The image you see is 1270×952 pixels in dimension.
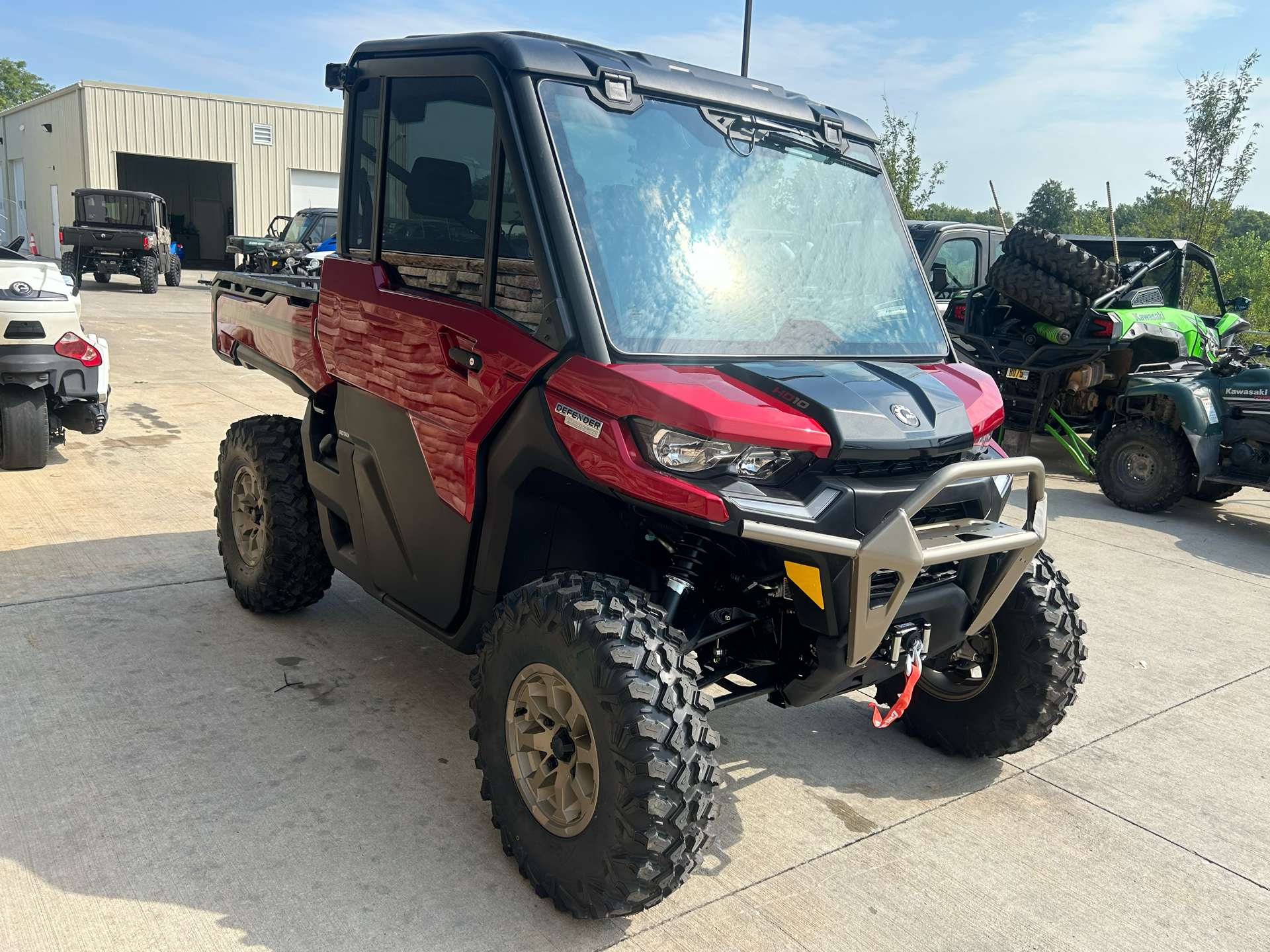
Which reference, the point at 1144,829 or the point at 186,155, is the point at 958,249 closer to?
the point at 1144,829

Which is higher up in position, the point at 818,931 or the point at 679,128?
the point at 679,128

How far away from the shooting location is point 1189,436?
7.60m

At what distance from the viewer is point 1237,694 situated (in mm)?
4582

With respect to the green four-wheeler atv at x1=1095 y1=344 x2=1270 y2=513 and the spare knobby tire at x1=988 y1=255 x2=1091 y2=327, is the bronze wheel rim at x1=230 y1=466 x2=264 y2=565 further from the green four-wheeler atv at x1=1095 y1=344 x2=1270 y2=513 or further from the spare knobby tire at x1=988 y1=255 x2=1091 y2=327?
the green four-wheeler atv at x1=1095 y1=344 x2=1270 y2=513

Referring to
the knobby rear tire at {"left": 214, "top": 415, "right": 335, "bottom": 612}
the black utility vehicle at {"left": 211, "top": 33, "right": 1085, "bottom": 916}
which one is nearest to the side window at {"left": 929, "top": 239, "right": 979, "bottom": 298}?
the black utility vehicle at {"left": 211, "top": 33, "right": 1085, "bottom": 916}

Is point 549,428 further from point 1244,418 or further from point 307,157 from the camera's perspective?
point 307,157

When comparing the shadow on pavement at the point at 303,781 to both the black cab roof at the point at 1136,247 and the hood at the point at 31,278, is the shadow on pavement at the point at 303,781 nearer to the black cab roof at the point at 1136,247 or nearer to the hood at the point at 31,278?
the hood at the point at 31,278

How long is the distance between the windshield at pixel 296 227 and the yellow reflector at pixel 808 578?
2124cm

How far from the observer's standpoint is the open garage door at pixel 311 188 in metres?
34.7

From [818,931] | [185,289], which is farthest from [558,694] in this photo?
[185,289]

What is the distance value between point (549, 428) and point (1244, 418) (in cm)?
668

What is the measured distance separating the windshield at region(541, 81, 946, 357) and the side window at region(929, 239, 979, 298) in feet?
21.8

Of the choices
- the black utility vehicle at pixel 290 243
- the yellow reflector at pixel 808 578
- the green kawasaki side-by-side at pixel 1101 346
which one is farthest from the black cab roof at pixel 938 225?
the black utility vehicle at pixel 290 243

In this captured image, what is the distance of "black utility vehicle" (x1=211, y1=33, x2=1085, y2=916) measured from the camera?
2.56 metres
